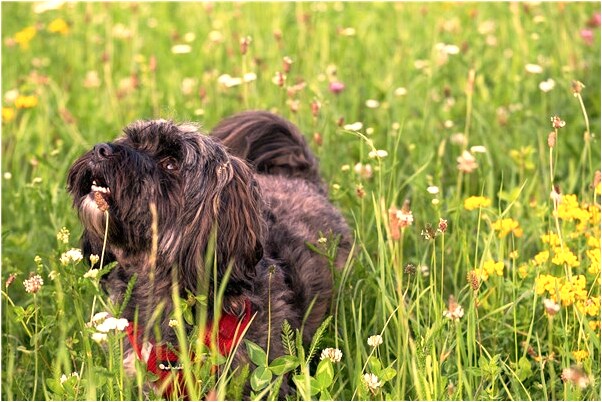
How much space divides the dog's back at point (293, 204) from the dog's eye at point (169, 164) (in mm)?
633

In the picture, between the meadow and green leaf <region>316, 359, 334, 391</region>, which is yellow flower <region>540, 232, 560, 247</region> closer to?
the meadow

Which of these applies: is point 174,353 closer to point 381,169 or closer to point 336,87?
point 381,169

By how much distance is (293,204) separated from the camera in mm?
5309

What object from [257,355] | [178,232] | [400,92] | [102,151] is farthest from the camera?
[400,92]

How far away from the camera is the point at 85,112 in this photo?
7.50 m

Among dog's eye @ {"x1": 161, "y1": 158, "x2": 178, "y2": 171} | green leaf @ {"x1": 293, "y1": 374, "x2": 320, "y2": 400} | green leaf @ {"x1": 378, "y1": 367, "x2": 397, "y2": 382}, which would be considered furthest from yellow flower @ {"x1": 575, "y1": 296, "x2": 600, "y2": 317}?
dog's eye @ {"x1": 161, "y1": 158, "x2": 178, "y2": 171}

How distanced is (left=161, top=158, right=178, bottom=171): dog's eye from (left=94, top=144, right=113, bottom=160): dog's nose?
30 cm

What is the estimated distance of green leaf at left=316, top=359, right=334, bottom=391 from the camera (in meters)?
3.81

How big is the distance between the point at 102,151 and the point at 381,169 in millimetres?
1200

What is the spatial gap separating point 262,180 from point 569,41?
3.23 m

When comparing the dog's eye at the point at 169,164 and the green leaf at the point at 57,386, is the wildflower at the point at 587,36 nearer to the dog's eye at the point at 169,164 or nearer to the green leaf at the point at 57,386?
the dog's eye at the point at 169,164

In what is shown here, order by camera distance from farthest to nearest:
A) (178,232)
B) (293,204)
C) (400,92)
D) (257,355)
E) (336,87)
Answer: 1. (400,92)
2. (336,87)
3. (293,204)
4. (178,232)
5. (257,355)

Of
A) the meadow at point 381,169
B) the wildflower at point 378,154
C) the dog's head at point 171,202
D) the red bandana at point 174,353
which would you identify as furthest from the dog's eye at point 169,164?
the wildflower at point 378,154

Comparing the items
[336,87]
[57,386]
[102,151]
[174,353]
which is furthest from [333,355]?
[336,87]
